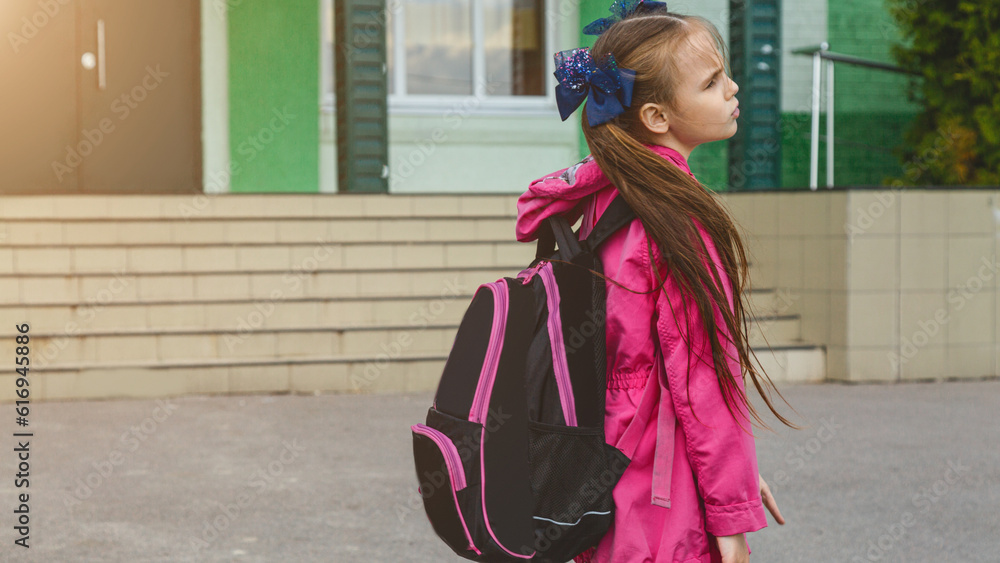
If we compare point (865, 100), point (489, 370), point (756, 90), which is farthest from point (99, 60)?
point (489, 370)

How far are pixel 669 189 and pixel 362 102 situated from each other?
7.41m

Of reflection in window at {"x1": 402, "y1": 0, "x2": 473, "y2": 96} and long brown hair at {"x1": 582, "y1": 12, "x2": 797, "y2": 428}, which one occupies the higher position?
reflection in window at {"x1": 402, "y1": 0, "x2": 473, "y2": 96}

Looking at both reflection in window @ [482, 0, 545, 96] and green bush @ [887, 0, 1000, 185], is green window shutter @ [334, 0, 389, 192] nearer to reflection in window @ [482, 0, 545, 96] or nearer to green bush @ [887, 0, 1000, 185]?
reflection in window @ [482, 0, 545, 96]

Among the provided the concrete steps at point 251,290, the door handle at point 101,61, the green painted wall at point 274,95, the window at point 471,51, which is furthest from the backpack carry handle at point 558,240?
the window at point 471,51

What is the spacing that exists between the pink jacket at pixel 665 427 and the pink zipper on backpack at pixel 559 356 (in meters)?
0.10

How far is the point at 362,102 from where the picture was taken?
8.81m

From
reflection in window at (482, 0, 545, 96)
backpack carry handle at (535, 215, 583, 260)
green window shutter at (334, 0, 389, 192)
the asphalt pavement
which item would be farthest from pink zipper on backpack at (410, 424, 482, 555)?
reflection in window at (482, 0, 545, 96)

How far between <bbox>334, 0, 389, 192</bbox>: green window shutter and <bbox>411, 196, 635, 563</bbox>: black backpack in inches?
287

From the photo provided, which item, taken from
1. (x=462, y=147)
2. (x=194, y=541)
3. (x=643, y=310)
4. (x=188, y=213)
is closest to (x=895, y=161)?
(x=462, y=147)

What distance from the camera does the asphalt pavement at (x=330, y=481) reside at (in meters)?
3.89

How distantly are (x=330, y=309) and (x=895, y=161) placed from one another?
26.5 ft

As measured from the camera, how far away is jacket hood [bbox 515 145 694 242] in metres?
1.74

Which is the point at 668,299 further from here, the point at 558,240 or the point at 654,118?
the point at 654,118

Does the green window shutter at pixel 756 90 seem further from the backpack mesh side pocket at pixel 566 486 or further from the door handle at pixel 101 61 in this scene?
the backpack mesh side pocket at pixel 566 486
